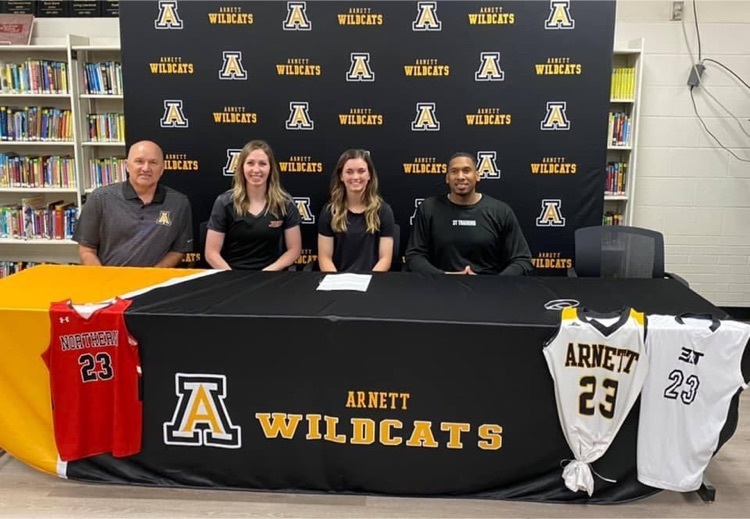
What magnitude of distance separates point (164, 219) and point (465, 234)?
1.61 metres

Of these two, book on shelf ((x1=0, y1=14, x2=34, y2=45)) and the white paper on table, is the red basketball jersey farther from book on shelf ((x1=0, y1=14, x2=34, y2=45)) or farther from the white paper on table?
book on shelf ((x1=0, y1=14, x2=34, y2=45))

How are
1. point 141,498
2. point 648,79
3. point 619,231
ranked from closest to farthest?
1. point 141,498
2. point 619,231
3. point 648,79

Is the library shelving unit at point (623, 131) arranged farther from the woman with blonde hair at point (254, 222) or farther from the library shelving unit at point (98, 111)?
the library shelving unit at point (98, 111)

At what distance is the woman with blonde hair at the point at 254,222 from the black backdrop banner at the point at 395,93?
789mm

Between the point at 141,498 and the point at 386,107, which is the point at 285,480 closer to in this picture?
the point at 141,498

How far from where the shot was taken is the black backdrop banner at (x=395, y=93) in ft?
13.7

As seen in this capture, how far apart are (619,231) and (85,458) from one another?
2767 mm

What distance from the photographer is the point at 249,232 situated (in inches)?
140

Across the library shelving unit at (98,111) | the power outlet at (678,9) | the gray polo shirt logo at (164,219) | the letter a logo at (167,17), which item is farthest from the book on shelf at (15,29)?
the power outlet at (678,9)

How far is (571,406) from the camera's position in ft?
7.63

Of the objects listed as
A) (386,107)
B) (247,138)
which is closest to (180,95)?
(247,138)

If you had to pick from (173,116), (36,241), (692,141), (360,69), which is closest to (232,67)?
(173,116)

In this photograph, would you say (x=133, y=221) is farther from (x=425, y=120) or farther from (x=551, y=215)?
(x=551, y=215)

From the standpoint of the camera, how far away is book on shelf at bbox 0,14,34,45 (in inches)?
185
